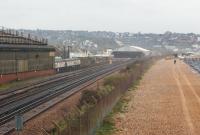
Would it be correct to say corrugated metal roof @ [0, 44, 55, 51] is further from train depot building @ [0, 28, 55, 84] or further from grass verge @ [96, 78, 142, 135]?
grass verge @ [96, 78, 142, 135]

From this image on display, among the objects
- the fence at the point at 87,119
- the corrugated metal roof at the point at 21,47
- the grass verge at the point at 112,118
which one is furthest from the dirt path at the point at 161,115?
the corrugated metal roof at the point at 21,47

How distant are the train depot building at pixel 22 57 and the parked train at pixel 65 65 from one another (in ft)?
22.5

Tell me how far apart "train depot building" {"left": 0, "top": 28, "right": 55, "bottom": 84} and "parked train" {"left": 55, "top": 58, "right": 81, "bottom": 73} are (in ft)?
22.5

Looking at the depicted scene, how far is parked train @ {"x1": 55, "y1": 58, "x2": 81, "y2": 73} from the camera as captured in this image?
3653 inches

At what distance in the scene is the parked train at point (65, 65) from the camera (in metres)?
92.8

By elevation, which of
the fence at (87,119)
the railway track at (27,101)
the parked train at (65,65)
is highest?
the fence at (87,119)

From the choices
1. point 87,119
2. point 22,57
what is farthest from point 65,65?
point 87,119

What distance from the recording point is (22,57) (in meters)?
71.7

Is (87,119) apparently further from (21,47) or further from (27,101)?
(21,47)

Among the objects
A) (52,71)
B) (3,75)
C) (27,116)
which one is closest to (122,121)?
(27,116)

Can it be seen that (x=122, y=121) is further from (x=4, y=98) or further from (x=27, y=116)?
(x=4, y=98)

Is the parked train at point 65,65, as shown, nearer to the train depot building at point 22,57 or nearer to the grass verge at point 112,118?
the train depot building at point 22,57

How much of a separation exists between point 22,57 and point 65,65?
27.1m

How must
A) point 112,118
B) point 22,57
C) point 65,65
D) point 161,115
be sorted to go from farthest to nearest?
point 65,65 < point 22,57 < point 161,115 < point 112,118
